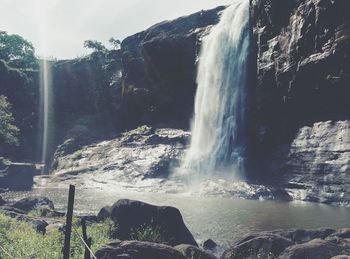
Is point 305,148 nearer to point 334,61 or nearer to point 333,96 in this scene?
point 333,96

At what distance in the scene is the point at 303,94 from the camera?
41.0 m

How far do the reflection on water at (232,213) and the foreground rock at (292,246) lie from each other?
3.60 meters

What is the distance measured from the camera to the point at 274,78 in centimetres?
4369

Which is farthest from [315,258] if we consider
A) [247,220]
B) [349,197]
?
[349,197]

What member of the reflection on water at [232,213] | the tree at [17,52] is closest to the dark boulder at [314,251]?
the reflection on water at [232,213]

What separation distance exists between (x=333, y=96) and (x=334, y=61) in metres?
3.12

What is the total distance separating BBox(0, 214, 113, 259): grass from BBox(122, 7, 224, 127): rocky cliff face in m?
41.0

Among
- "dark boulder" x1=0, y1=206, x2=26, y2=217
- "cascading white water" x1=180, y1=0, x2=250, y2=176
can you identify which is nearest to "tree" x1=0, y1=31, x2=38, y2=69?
"cascading white water" x1=180, y1=0, x2=250, y2=176

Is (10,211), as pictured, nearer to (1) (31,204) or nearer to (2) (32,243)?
(1) (31,204)

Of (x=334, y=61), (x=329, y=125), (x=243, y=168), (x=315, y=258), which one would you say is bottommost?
(x=315, y=258)

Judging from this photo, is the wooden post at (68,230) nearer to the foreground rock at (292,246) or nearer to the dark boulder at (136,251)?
the dark boulder at (136,251)

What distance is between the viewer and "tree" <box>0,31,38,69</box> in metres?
90.8

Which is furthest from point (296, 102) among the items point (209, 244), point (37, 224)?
point (37, 224)

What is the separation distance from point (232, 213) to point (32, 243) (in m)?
15.9
